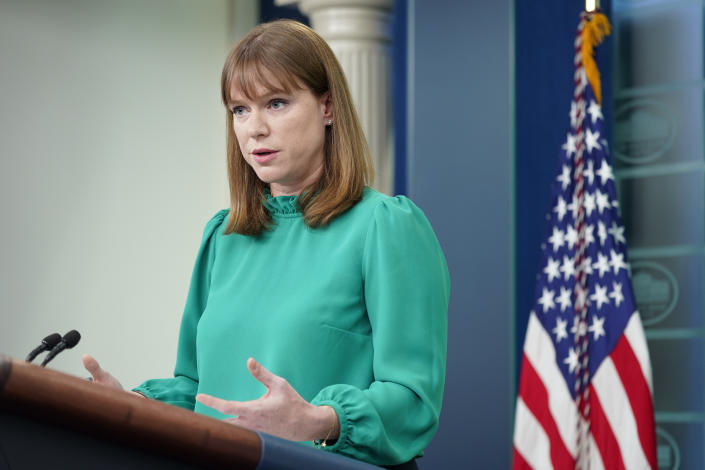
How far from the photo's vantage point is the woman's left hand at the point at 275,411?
1.10m

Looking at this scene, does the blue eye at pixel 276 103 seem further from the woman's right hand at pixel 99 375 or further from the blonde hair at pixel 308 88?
the woman's right hand at pixel 99 375

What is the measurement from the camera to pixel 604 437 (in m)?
3.62

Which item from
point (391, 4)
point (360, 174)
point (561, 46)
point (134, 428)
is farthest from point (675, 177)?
point (134, 428)

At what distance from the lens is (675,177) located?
14.0 feet

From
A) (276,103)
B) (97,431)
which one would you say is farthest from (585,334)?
(97,431)

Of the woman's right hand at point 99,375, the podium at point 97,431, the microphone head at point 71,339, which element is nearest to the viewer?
the podium at point 97,431

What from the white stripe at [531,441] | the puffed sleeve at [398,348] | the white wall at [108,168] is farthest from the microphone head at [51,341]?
the white wall at [108,168]

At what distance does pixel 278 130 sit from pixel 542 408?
8.13 feet

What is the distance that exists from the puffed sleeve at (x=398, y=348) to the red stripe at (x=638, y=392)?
2.35 meters

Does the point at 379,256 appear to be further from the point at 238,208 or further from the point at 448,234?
the point at 448,234

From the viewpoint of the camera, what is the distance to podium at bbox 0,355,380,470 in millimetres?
797

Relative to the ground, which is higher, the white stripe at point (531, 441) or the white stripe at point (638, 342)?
the white stripe at point (638, 342)

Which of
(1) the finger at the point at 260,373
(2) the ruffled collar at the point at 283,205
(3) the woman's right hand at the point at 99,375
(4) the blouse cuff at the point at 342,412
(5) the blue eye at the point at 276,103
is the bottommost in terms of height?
(4) the blouse cuff at the point at 342,412

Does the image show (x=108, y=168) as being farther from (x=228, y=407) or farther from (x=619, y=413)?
(x=228, y=407)
